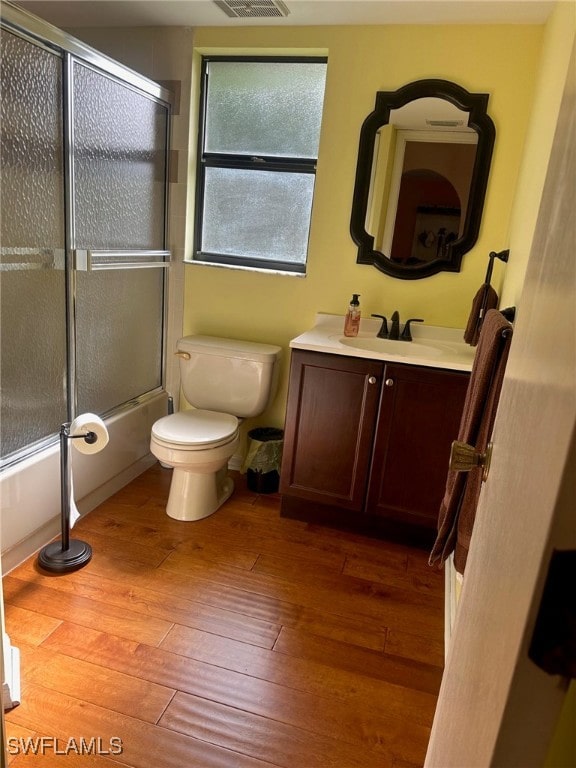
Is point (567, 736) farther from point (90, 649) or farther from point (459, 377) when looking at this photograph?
point (459, 377)

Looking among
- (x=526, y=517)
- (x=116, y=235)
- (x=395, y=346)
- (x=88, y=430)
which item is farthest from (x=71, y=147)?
(x=526, y=517)

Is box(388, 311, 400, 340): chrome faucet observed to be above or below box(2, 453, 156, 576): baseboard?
above

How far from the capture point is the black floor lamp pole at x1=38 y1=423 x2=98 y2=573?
77.8 inches

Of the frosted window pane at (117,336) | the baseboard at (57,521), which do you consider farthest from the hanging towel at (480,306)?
the baseboard at (57,521)

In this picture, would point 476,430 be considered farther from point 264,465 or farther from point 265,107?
point 265,107

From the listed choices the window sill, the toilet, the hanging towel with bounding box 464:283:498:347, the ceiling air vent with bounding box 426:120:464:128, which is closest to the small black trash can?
the toilet

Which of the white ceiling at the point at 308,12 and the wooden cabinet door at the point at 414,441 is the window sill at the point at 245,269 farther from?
the white ceiling at the point at 308,12

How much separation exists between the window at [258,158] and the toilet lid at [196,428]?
0.86 metres

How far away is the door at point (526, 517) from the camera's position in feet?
1.36

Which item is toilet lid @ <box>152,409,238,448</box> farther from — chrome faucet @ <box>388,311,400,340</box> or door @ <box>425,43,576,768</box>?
door @ <box>425,43,576,768</box>

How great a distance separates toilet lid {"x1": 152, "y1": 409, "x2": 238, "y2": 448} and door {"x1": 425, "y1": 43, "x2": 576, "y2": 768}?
161 centimetres

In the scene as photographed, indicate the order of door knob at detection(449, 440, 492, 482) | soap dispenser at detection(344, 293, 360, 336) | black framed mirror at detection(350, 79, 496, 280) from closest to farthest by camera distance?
door knob at detection(449, 440, 492, 482) → black framed mirror at detection(350, 79, 496, 280) → soap dispenser at detection(344, 293, 360, 336)

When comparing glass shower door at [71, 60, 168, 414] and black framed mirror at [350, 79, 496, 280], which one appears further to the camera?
black framed mirror at [350, 79, 496, 280]

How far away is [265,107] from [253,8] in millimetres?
443
